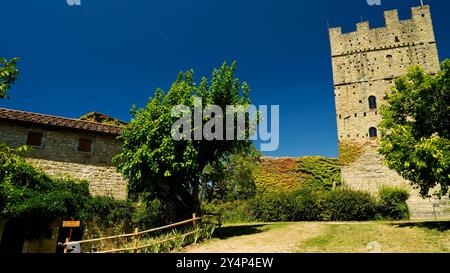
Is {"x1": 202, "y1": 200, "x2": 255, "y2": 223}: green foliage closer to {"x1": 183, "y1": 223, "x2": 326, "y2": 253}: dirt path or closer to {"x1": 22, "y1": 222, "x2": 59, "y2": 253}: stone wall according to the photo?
{"x1": 183, "y1": 223, "x2": 326, "y2": 253}: dirt path

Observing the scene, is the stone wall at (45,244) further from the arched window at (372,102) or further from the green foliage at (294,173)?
the arched window at (372,102)

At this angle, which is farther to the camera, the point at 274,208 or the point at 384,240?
the point at 274,208

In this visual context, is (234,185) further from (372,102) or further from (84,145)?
(372,102)

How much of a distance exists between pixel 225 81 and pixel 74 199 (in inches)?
407

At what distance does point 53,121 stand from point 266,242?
1465cm

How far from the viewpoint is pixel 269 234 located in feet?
45.1

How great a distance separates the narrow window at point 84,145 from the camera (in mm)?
19234

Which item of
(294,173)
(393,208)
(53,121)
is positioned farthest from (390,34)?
(53,121)

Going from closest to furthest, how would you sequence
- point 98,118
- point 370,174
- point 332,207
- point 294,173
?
point 332,207
point 370,174
point 294,173
point 98,118

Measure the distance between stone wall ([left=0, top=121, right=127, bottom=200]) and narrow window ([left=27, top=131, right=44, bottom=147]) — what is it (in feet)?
0.57

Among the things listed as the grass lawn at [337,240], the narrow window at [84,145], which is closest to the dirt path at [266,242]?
the grass lawn at [337,240]

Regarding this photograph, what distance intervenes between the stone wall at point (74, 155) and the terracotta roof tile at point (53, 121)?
17.0 inches

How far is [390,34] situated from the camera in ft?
101
